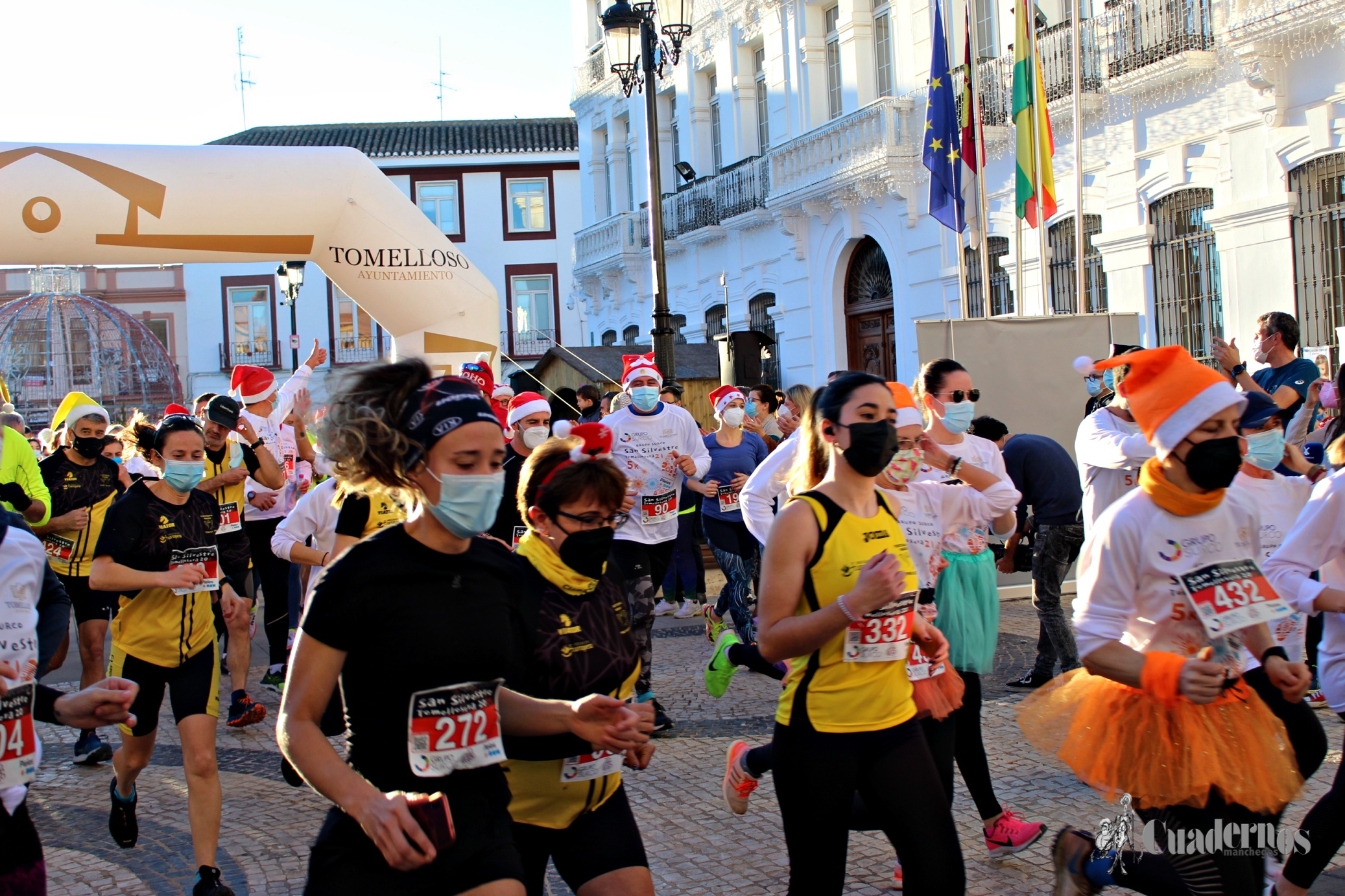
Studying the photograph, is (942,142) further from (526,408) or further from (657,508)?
(657,508)

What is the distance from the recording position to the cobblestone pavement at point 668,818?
4539mm

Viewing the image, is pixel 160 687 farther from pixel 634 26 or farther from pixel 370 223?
pixel 634 26

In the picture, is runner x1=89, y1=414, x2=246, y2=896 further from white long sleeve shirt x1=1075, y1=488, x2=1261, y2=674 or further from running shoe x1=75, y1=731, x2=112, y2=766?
white long sleeve shirt x1=1075, y1=488, x2=1261, y2=674

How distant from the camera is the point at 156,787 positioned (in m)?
6.02

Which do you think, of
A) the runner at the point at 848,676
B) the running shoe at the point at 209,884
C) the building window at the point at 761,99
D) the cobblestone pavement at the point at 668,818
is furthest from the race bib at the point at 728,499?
the building window at the point at 761,99

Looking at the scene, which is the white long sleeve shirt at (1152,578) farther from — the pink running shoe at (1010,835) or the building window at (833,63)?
the building window at (833,63)

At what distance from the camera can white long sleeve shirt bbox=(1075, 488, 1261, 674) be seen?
127 inches

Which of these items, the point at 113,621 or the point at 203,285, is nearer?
the point at 113,621

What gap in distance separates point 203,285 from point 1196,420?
4614cm

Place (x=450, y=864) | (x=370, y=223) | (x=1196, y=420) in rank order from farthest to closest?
(x=370, y=223) → (x=1196, y=420) → (x=450, y=864)

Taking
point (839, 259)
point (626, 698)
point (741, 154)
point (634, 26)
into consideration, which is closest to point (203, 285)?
point (741, 154)

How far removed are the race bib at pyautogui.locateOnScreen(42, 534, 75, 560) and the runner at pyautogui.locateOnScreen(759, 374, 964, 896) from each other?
225 inches

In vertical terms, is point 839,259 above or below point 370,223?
above

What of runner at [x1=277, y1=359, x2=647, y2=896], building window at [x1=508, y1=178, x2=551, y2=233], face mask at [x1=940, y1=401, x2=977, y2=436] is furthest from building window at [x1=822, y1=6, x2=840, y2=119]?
building window at [x1=508, y1=178, x2=551, y2=233]
